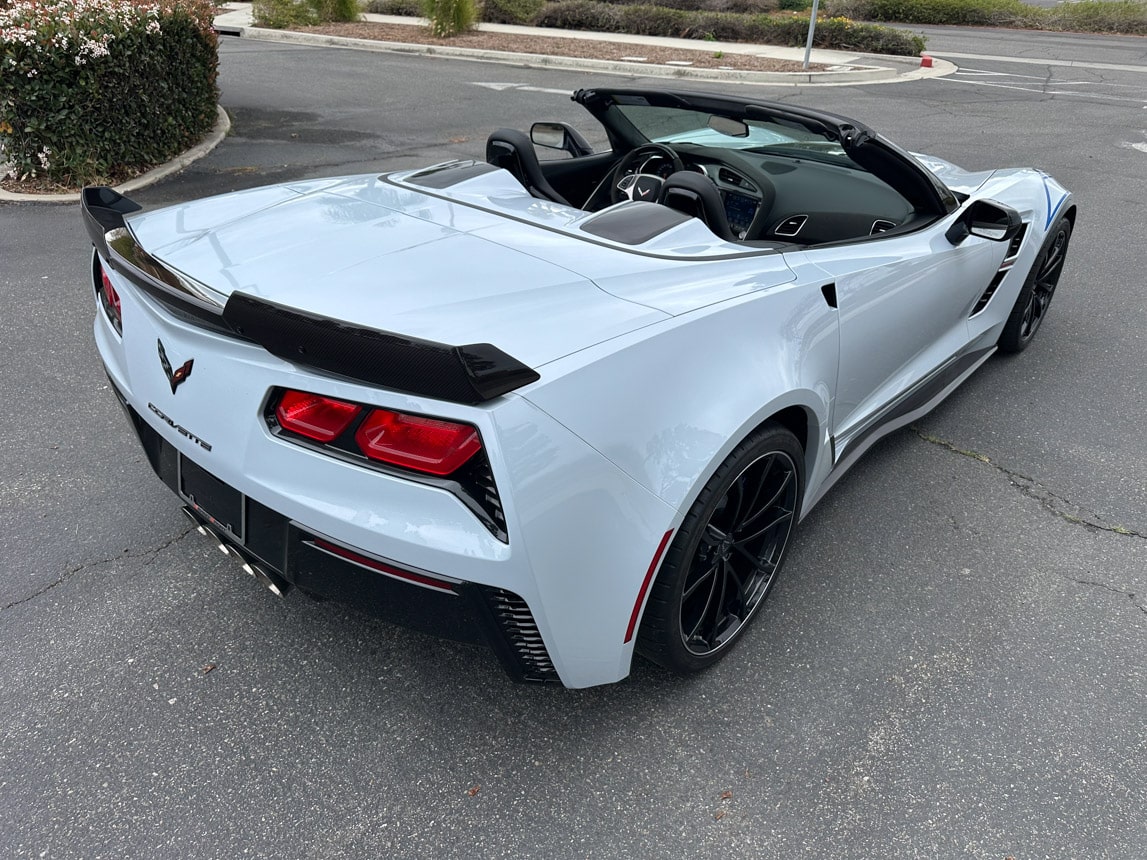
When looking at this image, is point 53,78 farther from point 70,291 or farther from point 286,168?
point 70,291

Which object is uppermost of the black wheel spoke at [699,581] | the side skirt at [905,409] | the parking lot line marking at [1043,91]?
the parking lot line marking at [1043,91]

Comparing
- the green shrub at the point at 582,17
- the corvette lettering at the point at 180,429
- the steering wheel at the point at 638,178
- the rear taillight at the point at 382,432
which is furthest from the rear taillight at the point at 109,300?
the green shrub at the point at 582,17

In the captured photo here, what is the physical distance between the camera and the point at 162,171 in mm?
7406

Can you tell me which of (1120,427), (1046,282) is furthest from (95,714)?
(1046,282)

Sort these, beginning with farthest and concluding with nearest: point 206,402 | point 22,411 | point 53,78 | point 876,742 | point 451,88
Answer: point 451,88
point 53,78
point 22,411
point 876,742
point 206,402

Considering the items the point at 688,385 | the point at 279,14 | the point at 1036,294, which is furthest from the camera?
the point at 279,14

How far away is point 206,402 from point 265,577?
18.8 inches

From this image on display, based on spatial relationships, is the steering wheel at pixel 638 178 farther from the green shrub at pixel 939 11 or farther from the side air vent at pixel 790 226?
the green shrub at pixel 939 11

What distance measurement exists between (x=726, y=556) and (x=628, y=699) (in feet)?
1.55

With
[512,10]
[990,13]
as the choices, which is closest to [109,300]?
[512,10]

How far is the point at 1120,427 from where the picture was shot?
3861mm

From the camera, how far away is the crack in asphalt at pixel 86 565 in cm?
261

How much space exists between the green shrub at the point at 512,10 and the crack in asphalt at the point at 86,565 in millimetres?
18861

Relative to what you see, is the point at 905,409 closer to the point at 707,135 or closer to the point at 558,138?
the point at 707,135
